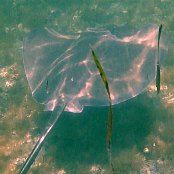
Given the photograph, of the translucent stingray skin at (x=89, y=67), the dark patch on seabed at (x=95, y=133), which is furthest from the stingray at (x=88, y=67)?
the dark patch on seabed at (x=95, y=133)

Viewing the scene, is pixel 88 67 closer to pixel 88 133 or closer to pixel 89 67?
pixel 89 67

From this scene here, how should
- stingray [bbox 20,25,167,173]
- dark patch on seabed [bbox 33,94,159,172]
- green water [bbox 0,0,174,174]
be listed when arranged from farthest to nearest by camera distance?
dark patch on seabed [bbox 33,94,159,172]
green water [bbox 0,0,174,174]
stingray [bbox 20,25,167,173]

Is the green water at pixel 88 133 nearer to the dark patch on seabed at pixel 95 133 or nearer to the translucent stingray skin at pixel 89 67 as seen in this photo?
the dark patch on seabed at pixel 95 133

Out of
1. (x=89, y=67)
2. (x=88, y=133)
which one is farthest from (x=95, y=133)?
(x=89, y=67)

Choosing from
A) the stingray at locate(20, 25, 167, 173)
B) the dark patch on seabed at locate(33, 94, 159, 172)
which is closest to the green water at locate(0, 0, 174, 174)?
the dark patch on seabed at locate(33, 94, 159, 172)

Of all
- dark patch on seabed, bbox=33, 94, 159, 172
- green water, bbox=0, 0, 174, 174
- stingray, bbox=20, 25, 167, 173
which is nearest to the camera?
stingray, bbox=20, 25, 167, 173

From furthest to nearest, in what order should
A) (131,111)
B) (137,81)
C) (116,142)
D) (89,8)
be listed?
(89,8), (131,111), (116,142), (137,81)

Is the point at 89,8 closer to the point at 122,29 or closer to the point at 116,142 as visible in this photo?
the point at 122,29

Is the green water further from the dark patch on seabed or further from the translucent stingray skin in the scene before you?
the translucent stingray skin

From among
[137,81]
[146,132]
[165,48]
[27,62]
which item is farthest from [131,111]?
[27,62]
